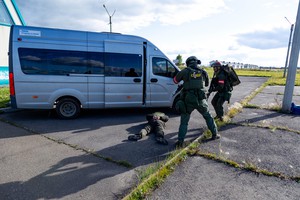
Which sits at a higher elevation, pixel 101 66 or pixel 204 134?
pixel 101 66

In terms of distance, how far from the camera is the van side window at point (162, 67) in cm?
634

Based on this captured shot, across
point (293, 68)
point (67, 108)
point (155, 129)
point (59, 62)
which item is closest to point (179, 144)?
point (155, 129)

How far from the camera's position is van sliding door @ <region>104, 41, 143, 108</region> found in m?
5.96

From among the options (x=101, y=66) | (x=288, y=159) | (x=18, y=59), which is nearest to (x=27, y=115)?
(x=18, y=59)

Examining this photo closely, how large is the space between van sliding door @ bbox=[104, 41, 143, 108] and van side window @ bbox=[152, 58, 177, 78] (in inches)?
18.2

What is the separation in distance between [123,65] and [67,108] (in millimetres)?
2142

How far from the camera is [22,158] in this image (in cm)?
353

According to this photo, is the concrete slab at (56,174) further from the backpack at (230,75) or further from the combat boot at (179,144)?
the backpack at (230,75)

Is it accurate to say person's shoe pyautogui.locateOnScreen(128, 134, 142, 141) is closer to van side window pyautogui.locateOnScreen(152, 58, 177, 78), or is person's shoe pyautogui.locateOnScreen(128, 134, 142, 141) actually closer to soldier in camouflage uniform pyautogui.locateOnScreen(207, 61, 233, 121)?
soldier in camouflage uniform pyautogui.locateOnScreen(207, 61, 233, 121)

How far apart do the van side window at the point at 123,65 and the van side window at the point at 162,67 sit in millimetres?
494

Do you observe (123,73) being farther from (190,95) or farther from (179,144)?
(179,144)

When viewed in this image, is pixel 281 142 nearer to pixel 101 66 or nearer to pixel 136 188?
pixel 136 188

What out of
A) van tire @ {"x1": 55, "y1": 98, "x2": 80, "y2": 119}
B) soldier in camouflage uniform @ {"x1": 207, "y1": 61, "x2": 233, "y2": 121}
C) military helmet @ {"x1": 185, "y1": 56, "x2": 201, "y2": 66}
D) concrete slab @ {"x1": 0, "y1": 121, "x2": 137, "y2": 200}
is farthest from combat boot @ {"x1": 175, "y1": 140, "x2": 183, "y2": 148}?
van tire @ {"x1": 55, "y1": 98, "x2": 80, "y2": 119}

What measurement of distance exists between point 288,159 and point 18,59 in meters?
6.67
